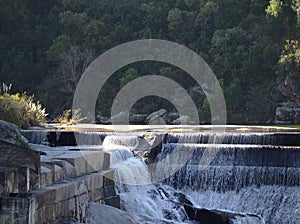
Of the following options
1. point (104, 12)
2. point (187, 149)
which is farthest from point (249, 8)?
point (187, 149)

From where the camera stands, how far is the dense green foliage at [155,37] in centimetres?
3073

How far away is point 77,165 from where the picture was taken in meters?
9.59

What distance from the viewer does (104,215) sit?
9.06 metres

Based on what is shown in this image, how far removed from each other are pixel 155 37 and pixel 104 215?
27.2 meters

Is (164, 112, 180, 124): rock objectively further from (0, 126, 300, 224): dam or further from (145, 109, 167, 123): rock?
(0, 126, 300, 224): dam

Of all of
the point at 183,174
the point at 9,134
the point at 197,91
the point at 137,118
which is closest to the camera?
the point at 9,134

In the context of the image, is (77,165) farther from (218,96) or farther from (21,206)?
(218,96)

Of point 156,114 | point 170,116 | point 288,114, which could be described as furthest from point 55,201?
→ point 156,114

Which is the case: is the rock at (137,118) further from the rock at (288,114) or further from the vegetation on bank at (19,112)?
the vegetation on bank at (19,112)

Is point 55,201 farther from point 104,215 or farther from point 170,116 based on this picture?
point 170,116

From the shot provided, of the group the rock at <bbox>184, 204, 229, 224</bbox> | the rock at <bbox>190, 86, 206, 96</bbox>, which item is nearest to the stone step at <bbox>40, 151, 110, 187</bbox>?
the rock at <bbox>184, 204, 229, 224</bbox>

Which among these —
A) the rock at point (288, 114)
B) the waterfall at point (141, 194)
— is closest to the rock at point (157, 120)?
the rock at point (288, 114)

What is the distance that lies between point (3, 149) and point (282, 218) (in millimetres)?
6880

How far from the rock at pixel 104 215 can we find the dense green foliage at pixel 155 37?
21.0 metres
